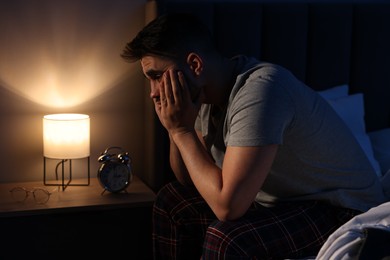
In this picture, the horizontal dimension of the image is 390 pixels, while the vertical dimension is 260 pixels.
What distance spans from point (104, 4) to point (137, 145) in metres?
0.65

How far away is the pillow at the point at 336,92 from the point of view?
8.95 feet

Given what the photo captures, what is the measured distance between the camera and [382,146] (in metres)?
2.67

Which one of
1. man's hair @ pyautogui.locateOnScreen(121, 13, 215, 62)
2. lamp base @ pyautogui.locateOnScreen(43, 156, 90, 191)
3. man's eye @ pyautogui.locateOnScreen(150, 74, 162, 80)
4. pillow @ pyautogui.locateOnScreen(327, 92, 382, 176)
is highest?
man's hair @ pyautogui.locateOnScreen(121, 13, 215, 62)

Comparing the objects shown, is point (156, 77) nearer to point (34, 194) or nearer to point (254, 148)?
point (254, 148)

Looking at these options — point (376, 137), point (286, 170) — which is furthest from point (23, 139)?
point (376, 137)

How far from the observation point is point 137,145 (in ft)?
9.07

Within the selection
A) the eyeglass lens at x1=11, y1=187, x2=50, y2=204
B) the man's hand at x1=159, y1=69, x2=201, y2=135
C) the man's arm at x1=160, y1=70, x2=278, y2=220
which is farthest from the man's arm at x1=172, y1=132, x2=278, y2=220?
the eyeglass lens at x1=11, y1=187, x2=50, y2=204

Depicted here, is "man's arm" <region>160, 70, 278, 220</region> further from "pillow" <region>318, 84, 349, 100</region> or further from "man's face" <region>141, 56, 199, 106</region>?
"pillow" <region>318, 84, 349, 100</region>

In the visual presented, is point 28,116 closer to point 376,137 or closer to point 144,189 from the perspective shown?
point 144,189

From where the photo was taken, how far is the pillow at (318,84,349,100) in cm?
273

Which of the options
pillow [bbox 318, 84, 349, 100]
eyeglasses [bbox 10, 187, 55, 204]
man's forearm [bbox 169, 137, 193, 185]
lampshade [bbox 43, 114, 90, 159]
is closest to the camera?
man's forearm [bbox 169, 137, 193, 185]

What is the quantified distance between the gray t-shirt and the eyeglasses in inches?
29.5

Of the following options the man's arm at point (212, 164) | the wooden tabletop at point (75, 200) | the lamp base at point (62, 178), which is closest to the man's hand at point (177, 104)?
the man's arm at point (212, 164)

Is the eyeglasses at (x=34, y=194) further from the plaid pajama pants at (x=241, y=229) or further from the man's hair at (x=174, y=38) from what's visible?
the man's hair at (x=174, y=38)
